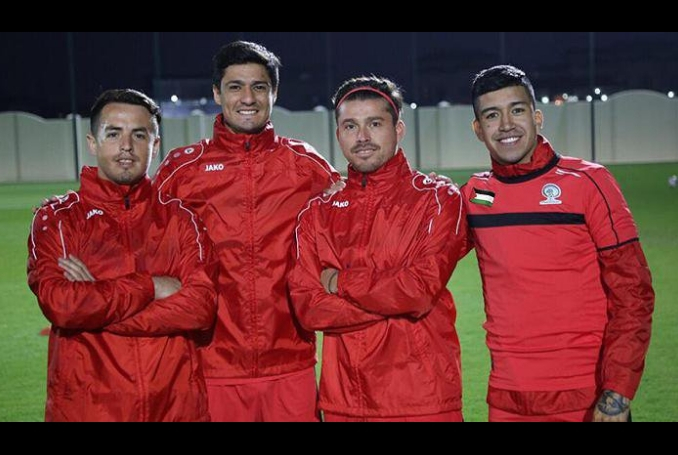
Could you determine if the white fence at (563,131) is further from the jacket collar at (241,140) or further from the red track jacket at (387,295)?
the red track jacket at (387,295)

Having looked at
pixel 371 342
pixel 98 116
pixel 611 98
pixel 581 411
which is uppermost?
pixel 611 98

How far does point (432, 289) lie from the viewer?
3410 mm

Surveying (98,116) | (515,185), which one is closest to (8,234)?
(98,116)

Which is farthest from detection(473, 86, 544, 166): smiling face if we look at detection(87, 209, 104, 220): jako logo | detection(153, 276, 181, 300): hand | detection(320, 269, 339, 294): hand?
detection(87, 209, 104, 220): jako logo

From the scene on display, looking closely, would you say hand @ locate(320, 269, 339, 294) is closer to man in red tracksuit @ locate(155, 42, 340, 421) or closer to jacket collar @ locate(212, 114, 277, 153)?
man in red tracksuit @ locate(155, 42, 340, 421)

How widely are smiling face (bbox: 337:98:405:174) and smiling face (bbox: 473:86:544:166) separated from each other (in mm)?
397

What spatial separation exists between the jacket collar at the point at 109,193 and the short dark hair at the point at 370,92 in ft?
3.02

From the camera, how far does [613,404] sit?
3135 millimetres

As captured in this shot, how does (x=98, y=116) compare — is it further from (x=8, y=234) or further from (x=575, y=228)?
(x=8, y=234)

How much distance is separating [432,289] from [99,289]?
129cm

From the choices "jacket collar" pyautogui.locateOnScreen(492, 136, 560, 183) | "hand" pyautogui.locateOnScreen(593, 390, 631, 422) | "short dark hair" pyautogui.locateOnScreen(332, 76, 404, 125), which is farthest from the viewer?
"short dark hair" pyautogui.locateOnScreen(332, 76, 404, 125)

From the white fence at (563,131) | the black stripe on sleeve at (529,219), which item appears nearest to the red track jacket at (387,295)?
the black stripe on sleeve at (529,219)

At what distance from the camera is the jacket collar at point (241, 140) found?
399cm

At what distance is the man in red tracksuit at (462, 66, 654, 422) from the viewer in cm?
324
